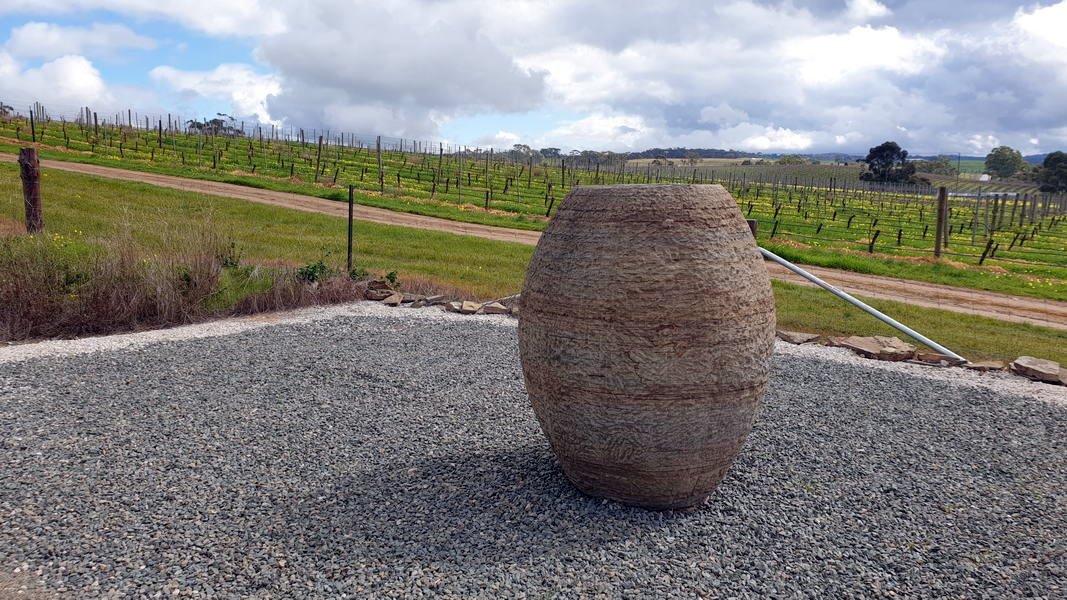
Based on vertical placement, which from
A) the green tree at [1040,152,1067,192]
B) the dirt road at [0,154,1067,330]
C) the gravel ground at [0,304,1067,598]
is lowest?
the gravel ground at [0,304,1067,598]

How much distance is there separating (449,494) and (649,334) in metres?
1.96

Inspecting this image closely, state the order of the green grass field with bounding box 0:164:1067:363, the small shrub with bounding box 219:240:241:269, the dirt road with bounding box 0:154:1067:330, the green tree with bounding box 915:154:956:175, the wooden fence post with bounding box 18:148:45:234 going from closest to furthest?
the small shrub with bounding box 219:240:241:269
the green grass field with bounding box 0:164:1067:363
the wooden fence post with bounding box 18:148:45:234
the dirt road with bounding box 0:154:1067:330
the green tree with bounding box 915:154:956:175

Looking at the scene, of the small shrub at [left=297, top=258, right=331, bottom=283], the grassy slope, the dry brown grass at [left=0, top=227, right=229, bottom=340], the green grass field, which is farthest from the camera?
the grassy slope

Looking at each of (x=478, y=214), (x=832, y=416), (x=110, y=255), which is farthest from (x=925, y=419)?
(x=478, y=214)

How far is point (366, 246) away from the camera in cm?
1884

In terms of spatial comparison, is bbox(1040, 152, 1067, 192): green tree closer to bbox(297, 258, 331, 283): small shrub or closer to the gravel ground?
the gravel ground

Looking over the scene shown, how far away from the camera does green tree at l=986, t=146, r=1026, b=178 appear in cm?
13938

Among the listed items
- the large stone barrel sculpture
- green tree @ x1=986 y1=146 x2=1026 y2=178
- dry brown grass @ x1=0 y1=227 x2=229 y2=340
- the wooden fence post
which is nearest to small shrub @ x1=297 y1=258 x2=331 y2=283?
dry brown grass @ x1=0 y1=227 x2=229 y2=340

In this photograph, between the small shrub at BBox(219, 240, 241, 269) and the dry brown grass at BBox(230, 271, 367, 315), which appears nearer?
the dry brown grass at BBox(230, 271, 367, 315)

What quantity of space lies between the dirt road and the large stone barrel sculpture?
1383 cm

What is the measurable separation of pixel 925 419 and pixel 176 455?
7427 mm

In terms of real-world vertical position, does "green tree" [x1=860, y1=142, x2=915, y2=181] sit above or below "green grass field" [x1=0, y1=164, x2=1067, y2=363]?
above

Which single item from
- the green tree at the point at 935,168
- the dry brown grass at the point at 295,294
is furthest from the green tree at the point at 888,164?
the dry brown grass at the point at 295,294

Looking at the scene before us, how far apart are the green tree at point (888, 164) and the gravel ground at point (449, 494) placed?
→ 358 ft
